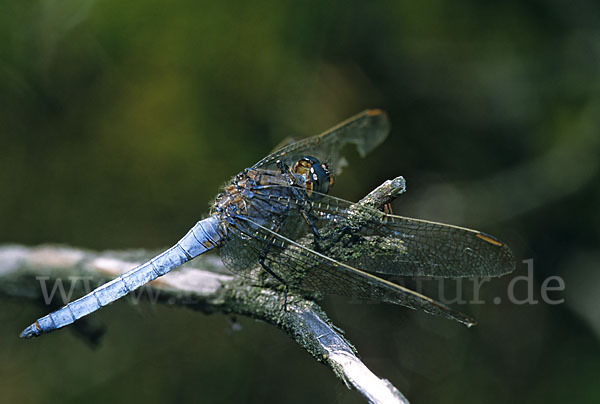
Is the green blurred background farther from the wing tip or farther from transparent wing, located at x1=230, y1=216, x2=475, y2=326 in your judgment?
transparent wing, located at x1=230, y1=216, x2=475, y2=326

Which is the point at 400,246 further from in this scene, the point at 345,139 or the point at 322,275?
the point at 345,139

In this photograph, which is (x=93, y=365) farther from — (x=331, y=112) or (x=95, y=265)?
(x=331, y=112)

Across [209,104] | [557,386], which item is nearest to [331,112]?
[209,104]

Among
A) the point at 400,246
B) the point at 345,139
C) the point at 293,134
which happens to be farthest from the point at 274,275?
the point at 293,134

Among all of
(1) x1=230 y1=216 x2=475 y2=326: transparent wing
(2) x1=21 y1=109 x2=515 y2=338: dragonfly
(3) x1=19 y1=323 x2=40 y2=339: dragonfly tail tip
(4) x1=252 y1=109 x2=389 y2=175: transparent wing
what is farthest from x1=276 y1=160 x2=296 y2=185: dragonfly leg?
(3) x1=19 y1=323 x2=40 y2=339: dragonfly tail tip

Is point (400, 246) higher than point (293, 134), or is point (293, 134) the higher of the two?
point (293, 134)

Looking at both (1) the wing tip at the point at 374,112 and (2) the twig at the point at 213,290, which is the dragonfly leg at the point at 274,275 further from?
(1) the wing tip at the point at 374,112
